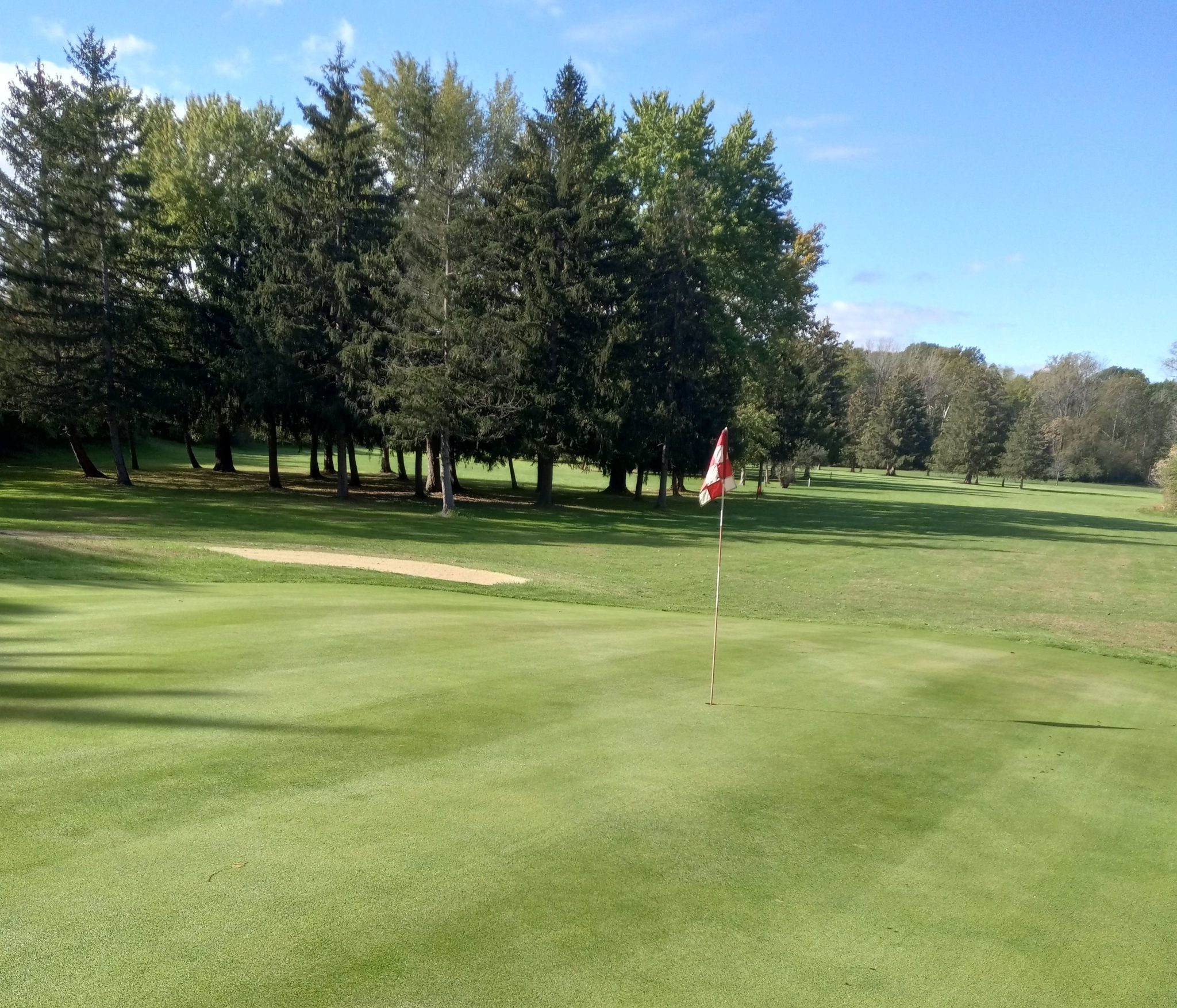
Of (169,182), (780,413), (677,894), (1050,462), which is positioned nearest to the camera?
(677,894)

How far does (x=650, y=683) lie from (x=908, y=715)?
2556 mm

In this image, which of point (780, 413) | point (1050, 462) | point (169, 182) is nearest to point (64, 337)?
point (169, 182)

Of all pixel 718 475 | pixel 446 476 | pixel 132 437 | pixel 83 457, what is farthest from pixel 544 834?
pixel 132 437

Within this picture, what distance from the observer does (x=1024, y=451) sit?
365ft

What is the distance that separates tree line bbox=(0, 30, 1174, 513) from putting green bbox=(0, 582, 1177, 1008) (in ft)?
90.1

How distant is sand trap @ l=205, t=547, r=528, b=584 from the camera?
65.6 ft

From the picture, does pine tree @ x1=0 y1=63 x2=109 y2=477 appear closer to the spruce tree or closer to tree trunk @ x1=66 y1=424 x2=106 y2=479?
the spruce tree

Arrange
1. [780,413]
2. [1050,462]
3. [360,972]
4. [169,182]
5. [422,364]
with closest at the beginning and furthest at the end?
[360,972] < [422,364] < [169,182] < [780,413] < [1050,462]

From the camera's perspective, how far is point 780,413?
71312 mm

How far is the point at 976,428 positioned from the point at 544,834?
119m

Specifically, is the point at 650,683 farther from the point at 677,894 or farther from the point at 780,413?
the point at 780,413

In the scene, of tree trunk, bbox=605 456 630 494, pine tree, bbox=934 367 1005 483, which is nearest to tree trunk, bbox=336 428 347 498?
tree trunk, bbox=605 456 630 494

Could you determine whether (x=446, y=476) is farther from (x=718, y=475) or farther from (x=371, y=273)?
(x=718, y=475)

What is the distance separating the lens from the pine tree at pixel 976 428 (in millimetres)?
112062
